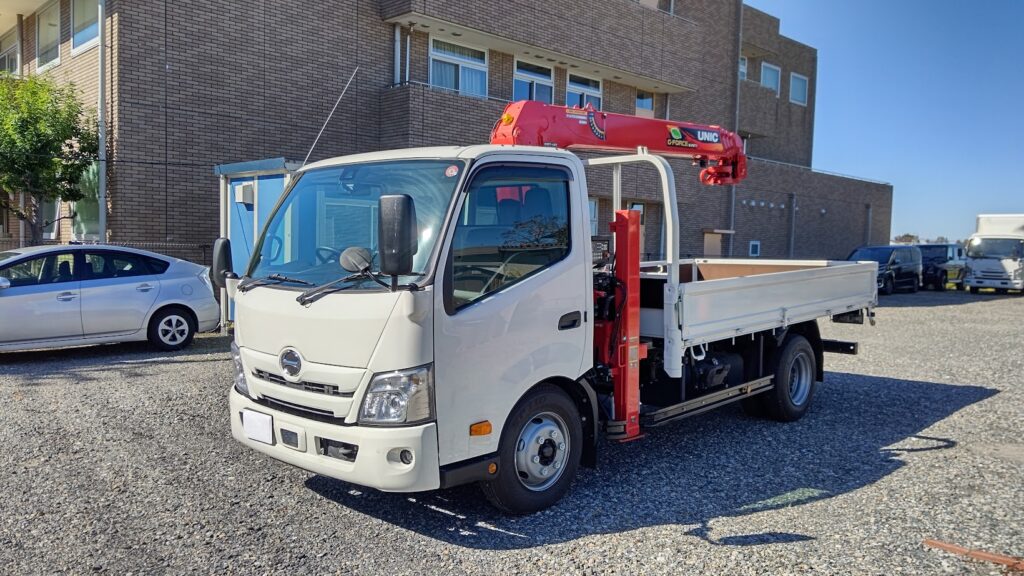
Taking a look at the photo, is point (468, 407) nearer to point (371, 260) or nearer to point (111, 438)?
point (371, 260)

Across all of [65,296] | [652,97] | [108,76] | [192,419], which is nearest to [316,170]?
[192,419]

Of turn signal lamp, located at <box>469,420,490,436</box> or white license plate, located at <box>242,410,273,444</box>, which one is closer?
turn signal lamp, located at <box>469,420,490,436</box>

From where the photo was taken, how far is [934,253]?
28.6m

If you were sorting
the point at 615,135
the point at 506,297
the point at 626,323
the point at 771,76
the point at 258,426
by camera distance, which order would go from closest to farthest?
the point at 506,297 → the point at 258,426 → the point at 626,323 → the point at 615,135 → the point at 771,76

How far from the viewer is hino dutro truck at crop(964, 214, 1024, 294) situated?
25531mm

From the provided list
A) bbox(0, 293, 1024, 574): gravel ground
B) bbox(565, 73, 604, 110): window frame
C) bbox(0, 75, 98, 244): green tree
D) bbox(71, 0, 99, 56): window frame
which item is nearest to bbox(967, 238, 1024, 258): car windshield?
bbox(565, 73, 604, 110): window frame

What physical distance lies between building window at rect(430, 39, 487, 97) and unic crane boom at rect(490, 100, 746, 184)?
9016 mm

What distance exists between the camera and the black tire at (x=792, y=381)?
7.04 m

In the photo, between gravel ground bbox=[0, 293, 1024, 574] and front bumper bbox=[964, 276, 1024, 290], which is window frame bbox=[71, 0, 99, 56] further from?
front bumper bbox=[964, 276, 1024, 290]

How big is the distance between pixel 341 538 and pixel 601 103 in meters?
17.4

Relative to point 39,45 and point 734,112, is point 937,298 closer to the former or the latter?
point 734,112

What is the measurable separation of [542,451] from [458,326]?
1088mm

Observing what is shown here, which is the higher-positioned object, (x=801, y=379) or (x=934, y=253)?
(x=934, y=253)

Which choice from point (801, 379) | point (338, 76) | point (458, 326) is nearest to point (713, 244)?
point (338, 76)
